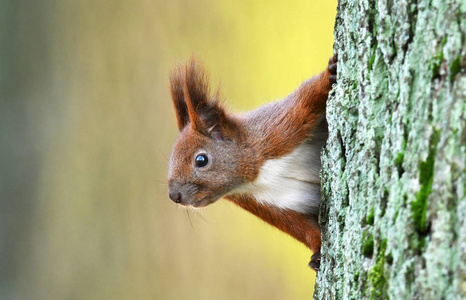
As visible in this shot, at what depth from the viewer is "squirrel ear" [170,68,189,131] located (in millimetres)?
1962

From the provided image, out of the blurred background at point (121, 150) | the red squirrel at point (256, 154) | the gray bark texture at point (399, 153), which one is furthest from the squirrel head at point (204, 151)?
the blurred background at point (121, 150)

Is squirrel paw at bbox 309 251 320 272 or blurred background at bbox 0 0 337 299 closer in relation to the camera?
squirrel paw at bbox 309 251 320 272

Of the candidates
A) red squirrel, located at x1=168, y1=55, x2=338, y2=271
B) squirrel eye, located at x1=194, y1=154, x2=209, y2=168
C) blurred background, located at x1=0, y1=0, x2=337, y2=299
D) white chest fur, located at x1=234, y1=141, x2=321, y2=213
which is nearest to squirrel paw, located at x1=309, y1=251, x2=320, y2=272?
red squirrel, located at x1=168, y1=55, x2=338, y2=271

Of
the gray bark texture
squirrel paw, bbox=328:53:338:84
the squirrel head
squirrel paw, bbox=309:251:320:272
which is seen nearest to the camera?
the gray bark texture

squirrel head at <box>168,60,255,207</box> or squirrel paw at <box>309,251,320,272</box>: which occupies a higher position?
squirrel head at <box>168,60,255,207</box>

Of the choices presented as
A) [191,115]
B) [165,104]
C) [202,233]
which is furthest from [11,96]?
[191,115]

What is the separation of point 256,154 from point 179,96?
39cm

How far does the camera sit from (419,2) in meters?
0.96

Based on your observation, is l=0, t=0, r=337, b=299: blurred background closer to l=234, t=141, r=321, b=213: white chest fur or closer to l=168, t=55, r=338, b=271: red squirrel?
l=168, t=55, r=338, b=271: red squirrel

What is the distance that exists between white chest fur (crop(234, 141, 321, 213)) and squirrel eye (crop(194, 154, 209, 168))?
A: 0.67 ft

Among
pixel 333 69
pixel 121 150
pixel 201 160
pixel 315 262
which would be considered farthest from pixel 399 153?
pixel 121 150

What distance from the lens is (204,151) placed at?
1.93 metres

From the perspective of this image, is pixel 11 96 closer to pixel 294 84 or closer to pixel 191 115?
pixel 294 84

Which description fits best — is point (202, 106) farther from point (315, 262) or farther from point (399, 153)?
point (399, 153)
